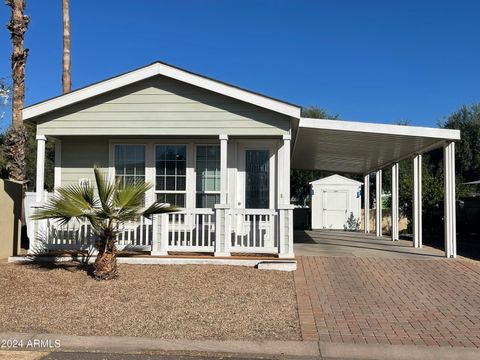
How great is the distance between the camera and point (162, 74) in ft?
33.7

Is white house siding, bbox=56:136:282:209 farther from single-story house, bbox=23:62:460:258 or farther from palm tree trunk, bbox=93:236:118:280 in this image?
palm tree trunk, bbox=93:236:118:280

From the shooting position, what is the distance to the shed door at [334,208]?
2295 centimetres

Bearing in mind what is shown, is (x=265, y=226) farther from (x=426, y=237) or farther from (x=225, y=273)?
(x=426, y=237)

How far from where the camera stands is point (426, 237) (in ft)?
60.6

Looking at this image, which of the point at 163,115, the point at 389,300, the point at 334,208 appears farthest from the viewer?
the point at 334,208

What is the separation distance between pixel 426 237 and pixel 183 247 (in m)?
11.6

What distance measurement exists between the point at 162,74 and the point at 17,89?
5.26 m

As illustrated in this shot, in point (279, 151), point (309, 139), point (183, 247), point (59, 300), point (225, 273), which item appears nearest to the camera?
point (59, 300)

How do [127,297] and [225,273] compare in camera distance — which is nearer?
[127,297]

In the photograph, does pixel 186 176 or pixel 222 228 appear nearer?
pixel 222 228

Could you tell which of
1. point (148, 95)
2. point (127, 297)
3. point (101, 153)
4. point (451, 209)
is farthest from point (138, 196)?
point (451, 209)

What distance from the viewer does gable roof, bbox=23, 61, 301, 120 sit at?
10.1 meters

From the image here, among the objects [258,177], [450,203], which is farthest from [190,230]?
[450,203]

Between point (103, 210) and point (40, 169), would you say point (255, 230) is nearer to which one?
point (103, 210)
